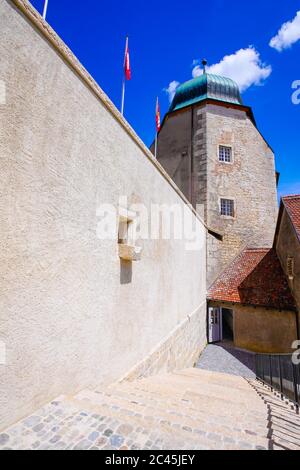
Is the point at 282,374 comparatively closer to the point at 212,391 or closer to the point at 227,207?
the point at 212,391

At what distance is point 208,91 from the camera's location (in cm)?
1511

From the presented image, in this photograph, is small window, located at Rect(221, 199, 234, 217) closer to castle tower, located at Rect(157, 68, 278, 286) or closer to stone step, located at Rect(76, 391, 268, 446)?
castle tower, located at Rect(157, 68, 278, 286)

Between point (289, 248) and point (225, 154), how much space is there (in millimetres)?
7378

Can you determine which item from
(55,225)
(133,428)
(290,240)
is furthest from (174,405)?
(290,240)

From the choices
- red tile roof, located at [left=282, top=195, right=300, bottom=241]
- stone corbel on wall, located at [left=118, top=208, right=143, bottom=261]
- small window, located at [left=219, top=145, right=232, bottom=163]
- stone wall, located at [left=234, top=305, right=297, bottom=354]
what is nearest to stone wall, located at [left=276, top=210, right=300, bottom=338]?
red tile roof, located at [left=282, top=195, right=300, bottom=241]

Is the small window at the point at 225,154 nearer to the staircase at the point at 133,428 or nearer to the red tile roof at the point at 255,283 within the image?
→ the red tile roof at the point at 255,283

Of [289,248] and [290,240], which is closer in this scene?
[290,240]

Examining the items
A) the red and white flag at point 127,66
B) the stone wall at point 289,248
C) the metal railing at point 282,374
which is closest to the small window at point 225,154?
the stone wall at point 289,248

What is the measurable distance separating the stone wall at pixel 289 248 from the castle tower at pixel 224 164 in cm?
288

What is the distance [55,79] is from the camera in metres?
2.34
